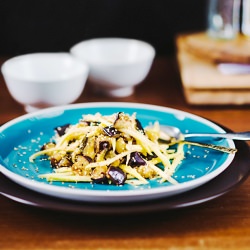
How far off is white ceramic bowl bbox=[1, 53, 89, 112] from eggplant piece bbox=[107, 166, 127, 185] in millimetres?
479

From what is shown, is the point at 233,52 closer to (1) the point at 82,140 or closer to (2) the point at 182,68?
(2) the point at 182,68

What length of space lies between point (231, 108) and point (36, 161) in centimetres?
61

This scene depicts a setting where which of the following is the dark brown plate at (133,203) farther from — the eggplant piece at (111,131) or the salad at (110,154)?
the eggplant piece at (111,131)

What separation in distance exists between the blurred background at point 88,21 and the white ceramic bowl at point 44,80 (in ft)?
1.24

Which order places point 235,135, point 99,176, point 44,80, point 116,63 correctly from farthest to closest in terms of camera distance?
point 116,63
point 44,80
point 235,135
point 99,176

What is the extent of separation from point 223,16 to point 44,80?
802mm

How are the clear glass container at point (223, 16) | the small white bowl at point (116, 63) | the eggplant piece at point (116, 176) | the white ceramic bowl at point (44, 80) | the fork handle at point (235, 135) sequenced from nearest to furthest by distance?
the eggplant piece at point (116, 176) < the fork handle at point (235, 135) < the white ceramic bowl at point (44, 80) < the small white bowl at point (116, 63) < the clear glass container at point (223, 16)

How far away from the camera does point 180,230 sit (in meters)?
0.88

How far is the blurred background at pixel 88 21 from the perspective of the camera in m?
1.92

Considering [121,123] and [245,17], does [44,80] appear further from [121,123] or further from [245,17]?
[245,17]

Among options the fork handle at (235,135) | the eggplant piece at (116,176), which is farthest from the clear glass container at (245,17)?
the eggplant piece at (116,176)

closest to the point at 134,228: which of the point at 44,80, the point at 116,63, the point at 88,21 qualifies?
the point at 44,80

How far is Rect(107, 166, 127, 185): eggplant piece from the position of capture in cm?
93

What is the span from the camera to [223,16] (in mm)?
1934
